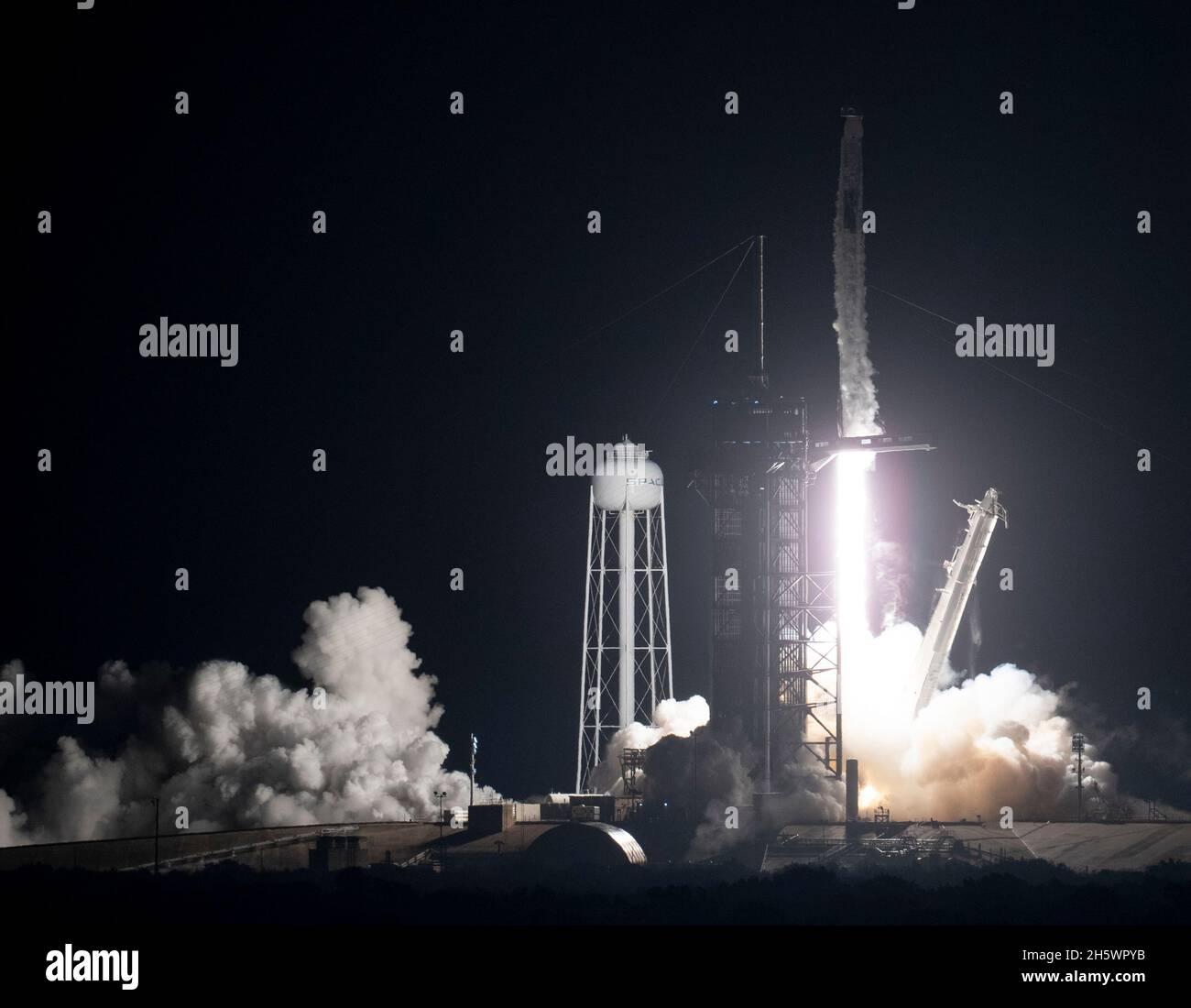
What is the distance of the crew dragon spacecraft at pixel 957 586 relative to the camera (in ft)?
298

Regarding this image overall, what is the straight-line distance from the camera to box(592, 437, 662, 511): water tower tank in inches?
3834

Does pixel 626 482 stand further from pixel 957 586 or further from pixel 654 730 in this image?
pixel 957 586

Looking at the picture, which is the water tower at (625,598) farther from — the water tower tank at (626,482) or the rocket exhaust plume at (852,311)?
the rocket exhaust plume at (852,311)

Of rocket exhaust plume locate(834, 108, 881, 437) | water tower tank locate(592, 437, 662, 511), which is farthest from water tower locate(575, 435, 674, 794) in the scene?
rocket exhaust plume locate(834, 108, 881, 437)

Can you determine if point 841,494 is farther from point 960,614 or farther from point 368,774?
point 368,774

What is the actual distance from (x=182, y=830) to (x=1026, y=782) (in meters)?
30.7

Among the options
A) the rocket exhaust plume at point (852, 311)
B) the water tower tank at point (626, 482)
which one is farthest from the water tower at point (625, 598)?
the rocket exhaust plume at point (852, 311)

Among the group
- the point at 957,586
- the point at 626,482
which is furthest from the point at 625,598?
the point at 957,586

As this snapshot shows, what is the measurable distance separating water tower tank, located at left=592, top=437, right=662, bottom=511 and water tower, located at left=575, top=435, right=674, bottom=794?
3cm

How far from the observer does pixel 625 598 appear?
97.1 metres

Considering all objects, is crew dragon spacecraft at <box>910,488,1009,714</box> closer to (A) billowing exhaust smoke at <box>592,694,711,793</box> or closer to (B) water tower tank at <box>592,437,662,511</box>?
(A) billowing exhaust smoke at <box>592,694,711,793</box>

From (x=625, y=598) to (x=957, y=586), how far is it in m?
12.7
